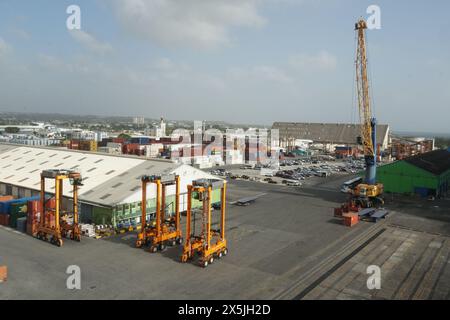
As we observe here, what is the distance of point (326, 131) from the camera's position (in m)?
143

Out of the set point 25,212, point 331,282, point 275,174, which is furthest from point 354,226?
point 275,174

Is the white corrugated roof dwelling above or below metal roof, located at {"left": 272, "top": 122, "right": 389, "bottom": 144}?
below

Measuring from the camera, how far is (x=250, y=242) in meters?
28.2

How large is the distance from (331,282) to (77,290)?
13.8 meters

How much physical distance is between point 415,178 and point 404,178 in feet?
4.66

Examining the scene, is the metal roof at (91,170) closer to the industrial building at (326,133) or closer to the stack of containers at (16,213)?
the stack of containers at (16,213)

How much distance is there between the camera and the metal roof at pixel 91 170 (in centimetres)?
3453

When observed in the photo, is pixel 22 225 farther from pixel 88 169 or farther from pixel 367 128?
pixel 367 128

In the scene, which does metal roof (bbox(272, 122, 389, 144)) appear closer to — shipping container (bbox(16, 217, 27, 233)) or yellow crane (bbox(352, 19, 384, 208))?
yellow crane (bbox(352, 19, 384, 208))

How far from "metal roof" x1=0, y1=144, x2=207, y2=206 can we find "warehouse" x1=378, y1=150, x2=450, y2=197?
29.0 m

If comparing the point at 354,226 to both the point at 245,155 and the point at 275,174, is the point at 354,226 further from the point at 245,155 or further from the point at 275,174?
the point at 245,155

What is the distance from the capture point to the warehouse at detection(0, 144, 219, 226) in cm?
3231

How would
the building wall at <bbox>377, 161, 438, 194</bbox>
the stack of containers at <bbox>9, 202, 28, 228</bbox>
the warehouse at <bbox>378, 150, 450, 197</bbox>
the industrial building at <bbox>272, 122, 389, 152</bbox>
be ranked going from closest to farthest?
1. the stack of containers at <bbox>9, 202, 28, 228</bbox>
2. the warehouse at <bbox>378, 150, 450, 197</bbox>
3. the building wall at <bbox>377, 161, 438, 194</bbox>
4. the industrial building at <bbox>272, 122, 389, 152</bbox>
